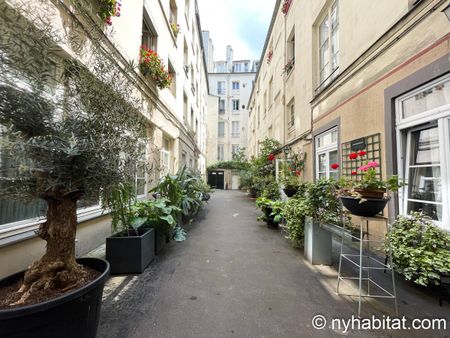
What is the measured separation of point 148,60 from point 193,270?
4.47m

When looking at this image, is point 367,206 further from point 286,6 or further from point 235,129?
point 235,129

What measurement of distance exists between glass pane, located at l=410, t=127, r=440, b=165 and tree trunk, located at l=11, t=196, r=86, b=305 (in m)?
3.71

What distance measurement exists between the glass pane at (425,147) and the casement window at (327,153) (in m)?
1.72

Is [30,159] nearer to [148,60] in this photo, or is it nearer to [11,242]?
[11,242]

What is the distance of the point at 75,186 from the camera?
1422mm

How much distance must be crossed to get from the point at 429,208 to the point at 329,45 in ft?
13.8

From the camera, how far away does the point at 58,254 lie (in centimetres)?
157

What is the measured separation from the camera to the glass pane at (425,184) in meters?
2.40

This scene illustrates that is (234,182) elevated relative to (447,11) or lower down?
lower down

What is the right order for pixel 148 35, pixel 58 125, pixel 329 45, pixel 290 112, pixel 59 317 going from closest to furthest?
pixel 59 317
pixel 58 125
pixel 329 45
pixel 148 35
pixel 290 112

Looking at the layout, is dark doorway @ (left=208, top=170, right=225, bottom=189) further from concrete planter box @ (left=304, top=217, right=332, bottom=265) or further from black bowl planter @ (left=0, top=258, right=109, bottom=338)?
black bowl planter @ (left=0, top=258, right=109, bottom=338)

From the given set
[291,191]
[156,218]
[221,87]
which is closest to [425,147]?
[291,191]

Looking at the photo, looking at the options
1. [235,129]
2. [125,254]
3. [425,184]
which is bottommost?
[125,254]

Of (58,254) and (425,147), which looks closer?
(58,254)
